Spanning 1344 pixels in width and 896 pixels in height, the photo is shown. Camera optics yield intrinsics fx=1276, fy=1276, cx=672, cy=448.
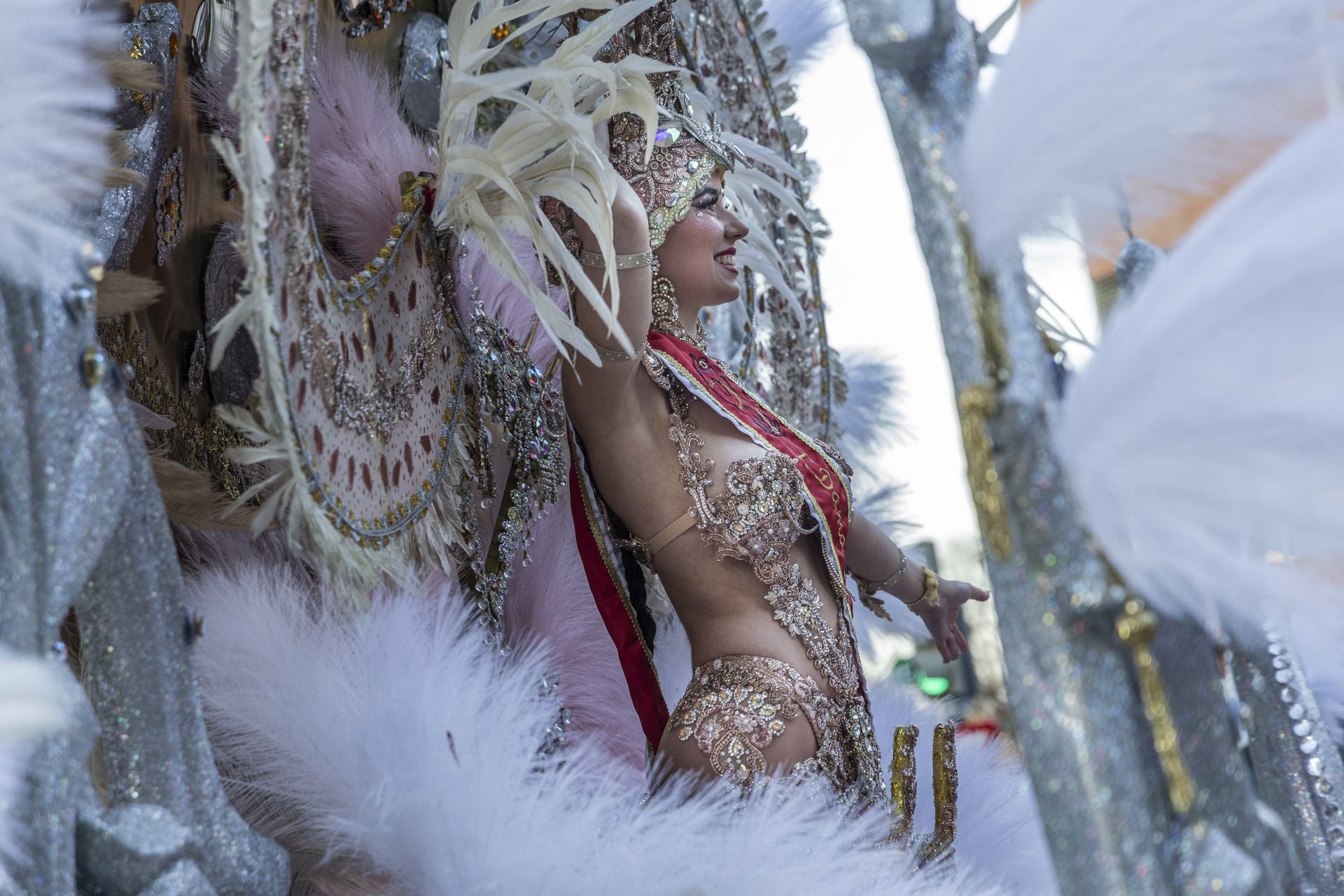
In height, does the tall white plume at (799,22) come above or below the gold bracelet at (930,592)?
above

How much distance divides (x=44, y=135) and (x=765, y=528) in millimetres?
795

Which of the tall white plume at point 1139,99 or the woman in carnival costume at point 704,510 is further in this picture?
the woman in carnival costume at point 704,510

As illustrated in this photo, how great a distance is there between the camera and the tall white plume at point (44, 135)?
0.72 m

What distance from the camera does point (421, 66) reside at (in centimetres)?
158

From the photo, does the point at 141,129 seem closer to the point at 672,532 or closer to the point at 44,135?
the point at 44,135

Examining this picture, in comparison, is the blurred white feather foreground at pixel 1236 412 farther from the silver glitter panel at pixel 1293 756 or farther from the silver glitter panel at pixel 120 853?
the silver glitter panel at pixel 120 853

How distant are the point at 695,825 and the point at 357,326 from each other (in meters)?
0.52

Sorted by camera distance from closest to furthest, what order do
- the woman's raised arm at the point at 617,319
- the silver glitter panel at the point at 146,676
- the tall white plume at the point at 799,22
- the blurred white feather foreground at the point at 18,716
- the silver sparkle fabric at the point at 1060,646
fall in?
the blurred white feather foreground at the point at 18,716 < the silver sparkle fabric at the point at 1060,646 < the silver glitter panel at the point at 146,676 < the woman's raised arm at the point at 617,319 < the tall white plume at the point at 799,22

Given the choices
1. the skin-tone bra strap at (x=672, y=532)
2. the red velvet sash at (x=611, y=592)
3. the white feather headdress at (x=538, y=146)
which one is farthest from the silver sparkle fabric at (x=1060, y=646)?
the red velvet sash at (x=611, y=592)

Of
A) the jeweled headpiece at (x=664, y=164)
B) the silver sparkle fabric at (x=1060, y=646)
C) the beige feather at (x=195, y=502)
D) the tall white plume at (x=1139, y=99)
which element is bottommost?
the beige feather at (x=195, y=502)

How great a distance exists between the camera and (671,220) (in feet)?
4.63

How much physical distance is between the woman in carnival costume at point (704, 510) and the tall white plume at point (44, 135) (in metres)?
0.51

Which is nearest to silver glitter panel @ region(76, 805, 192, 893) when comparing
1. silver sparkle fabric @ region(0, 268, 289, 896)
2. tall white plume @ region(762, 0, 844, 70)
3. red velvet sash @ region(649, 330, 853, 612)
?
silver sparkle fabric @ region(0, 268, 289, 896)

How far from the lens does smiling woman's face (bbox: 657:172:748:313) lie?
1.46 metres
